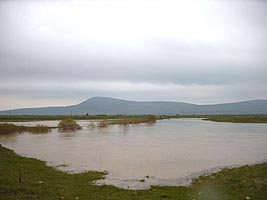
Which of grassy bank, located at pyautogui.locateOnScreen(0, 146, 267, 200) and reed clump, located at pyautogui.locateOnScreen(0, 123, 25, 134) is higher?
reed clump, located at pyautogui.locateOnScreen(0, 123, 25, 134)

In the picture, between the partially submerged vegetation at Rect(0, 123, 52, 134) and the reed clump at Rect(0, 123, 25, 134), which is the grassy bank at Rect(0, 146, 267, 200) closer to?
the reed clump at Rect(0, 123, 25, 134)

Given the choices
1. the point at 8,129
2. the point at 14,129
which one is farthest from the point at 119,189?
the point at 14,129

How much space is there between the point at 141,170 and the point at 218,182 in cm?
657

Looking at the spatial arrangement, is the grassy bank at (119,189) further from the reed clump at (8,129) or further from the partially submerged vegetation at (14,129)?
the partially submerged vegetation at (14,129)

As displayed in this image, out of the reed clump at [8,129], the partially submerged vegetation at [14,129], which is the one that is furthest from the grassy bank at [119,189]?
the partially submerged vegetation at [14,129]

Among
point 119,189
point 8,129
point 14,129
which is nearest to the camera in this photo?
point 119,189

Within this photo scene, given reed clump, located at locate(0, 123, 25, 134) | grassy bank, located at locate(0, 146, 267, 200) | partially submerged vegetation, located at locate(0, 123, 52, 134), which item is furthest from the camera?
partially submerged vegetation, located at locate(0, 123, 52, 134)

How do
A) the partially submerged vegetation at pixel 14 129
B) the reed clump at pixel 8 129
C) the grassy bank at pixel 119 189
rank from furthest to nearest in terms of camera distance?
the partially submerged vegetation at pixel 14 129, the reed clump at pixel 8 129, the grassy bank at pixel 119 189

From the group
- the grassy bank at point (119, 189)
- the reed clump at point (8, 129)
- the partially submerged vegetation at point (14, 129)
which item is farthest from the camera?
the partially submerged vegetation at point (14, 129)

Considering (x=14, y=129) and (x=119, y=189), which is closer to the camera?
(x=119, y=189)

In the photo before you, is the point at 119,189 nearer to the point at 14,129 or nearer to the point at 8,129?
the point at 8,129

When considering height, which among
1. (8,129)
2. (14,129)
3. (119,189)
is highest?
(8,129)

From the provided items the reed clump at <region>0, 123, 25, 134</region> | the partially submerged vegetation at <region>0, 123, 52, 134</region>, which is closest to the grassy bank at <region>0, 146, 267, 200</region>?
the reed clump at <region>0, 123, 25, 134</region>

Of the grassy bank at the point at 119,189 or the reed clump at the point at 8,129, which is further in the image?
the reed clump at the point at 8,129
